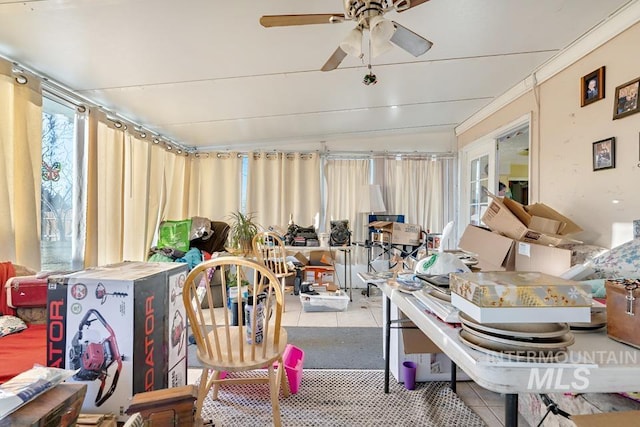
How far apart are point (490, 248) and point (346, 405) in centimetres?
146

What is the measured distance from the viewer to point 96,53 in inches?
79.7

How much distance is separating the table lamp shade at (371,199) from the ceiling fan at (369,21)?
116 inches

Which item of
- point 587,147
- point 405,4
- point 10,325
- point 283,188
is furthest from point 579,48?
point 10,325

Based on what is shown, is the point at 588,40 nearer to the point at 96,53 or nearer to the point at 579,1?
the point at 579,1

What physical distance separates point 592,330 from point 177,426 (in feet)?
4.98

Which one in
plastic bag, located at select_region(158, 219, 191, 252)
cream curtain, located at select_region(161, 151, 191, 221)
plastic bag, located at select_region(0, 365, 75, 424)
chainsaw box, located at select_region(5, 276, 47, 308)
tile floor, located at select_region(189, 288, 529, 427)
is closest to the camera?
plastic bag, located at select_region(0, 365, 75, 424)

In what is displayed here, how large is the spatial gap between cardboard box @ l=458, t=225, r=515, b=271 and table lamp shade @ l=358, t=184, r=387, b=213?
2.15 meters

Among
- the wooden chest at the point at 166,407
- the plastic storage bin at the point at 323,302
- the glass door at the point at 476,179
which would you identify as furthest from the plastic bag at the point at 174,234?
the glass door at the point at 476,179

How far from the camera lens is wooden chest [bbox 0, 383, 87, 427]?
0.93 metres

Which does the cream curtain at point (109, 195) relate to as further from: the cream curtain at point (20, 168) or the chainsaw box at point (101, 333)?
the chainsaw box at point (101, 333)

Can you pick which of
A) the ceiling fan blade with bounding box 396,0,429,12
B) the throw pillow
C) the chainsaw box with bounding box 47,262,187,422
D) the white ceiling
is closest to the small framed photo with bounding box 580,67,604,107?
the white ceiling

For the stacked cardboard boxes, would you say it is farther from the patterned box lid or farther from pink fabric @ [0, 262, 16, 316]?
pink fabric @ [0, 262, 16, 316]

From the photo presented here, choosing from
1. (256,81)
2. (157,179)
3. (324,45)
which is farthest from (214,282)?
(324,45)

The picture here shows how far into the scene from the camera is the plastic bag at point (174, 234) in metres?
3.84
